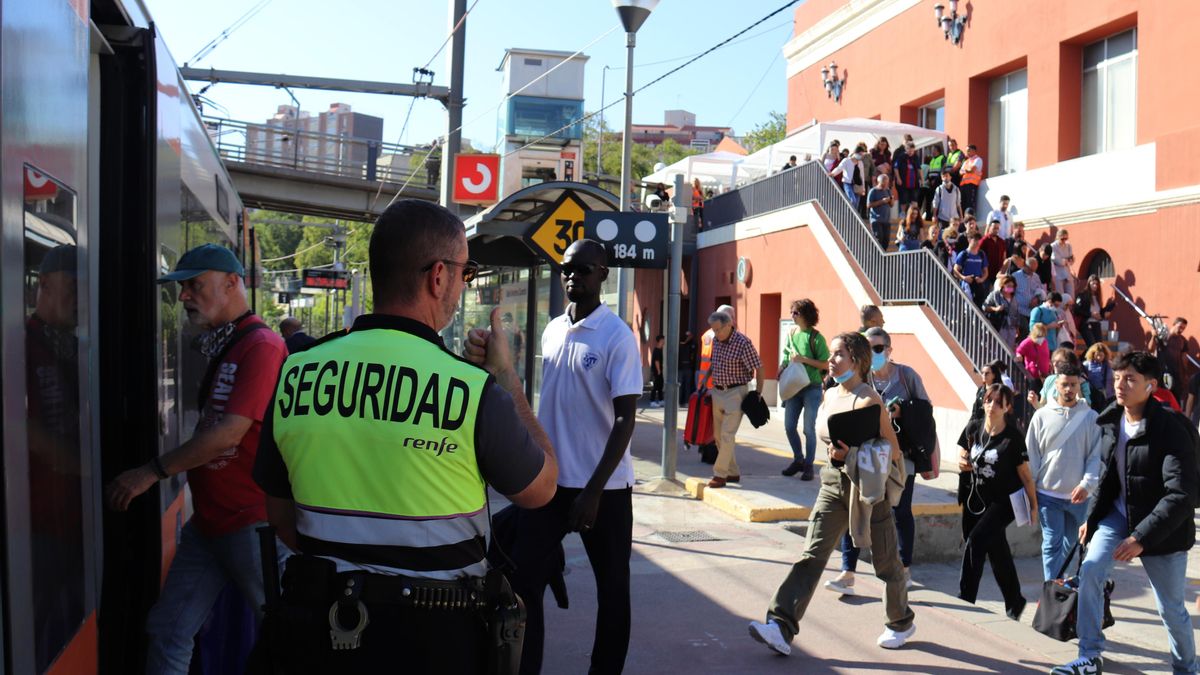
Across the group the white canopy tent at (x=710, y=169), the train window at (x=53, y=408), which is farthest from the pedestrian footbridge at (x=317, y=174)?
the train window at (x=53, y=408)

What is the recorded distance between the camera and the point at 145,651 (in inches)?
154

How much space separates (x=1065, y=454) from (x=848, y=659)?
7.22 ft

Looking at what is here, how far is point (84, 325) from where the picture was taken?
3420 millimetres

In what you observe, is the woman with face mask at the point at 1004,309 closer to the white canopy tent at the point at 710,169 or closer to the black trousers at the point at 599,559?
the black trousers at the point at 599,559

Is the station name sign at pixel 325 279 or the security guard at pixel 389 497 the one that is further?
the station name sign at pixel 325 279

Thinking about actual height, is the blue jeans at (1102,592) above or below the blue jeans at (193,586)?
below

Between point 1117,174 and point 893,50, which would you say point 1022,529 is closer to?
point 1117,174

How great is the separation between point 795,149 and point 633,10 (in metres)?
16.6

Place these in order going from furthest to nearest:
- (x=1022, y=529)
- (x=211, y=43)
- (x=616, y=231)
A: (x=211, y=43) → (x=616, y=231) → (x=1022, y=529)

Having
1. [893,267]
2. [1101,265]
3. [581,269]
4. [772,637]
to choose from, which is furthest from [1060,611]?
[1101,265]

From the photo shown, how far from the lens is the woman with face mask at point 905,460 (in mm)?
7473

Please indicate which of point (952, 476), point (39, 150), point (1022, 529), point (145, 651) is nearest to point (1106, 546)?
point (1022, 529)

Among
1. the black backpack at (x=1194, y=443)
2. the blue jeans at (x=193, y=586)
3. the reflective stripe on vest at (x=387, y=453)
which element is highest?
the reflective stripe on vest at (x=387, y=453)

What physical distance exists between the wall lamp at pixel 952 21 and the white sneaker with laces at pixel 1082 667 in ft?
69.8
